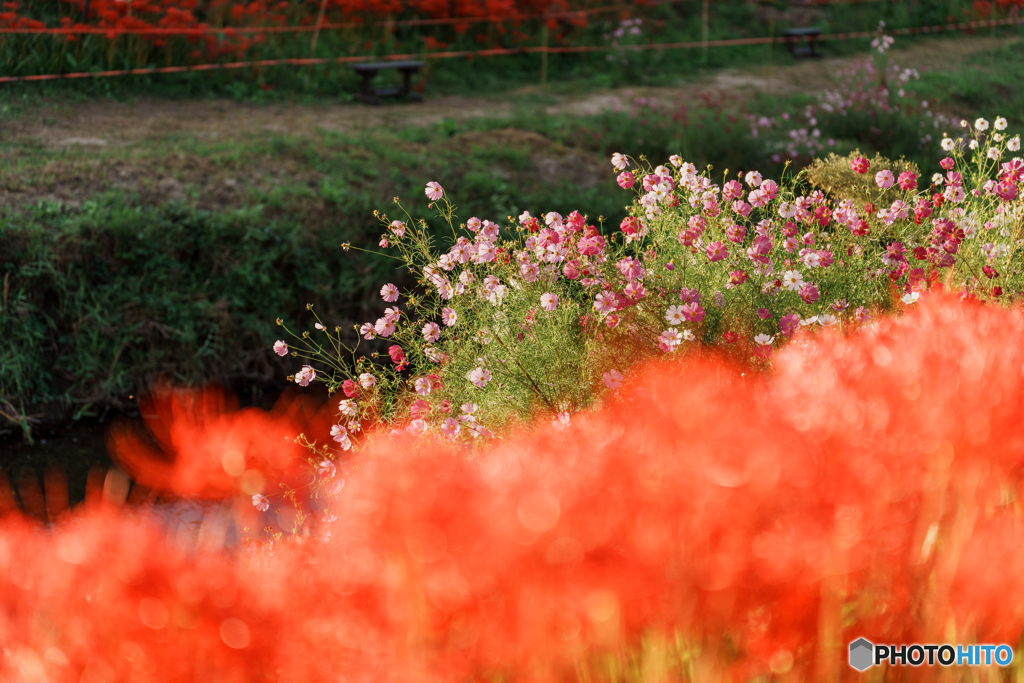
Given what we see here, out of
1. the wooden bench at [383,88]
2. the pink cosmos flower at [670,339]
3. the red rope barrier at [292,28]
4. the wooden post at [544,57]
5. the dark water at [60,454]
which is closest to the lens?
the pink cosmos flower at [670,339]

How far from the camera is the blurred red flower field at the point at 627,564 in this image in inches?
36.4

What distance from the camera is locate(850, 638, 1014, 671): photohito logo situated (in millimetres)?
1079

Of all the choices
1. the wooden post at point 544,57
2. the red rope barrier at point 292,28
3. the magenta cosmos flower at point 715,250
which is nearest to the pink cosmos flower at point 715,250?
the magenta cosmos flower at point 715,250

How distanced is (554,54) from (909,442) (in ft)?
35.0

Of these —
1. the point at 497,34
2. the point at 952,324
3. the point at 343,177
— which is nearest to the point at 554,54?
the point at 497,34

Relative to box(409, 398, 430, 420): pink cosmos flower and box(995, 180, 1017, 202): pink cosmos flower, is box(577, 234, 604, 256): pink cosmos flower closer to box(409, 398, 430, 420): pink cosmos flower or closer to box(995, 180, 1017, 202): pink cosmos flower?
box(409, 398, 430, 420): pink cosmos flower

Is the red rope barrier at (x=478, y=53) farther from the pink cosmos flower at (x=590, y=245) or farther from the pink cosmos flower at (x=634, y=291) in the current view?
the pink cosmos flower at (x=634, y=291)

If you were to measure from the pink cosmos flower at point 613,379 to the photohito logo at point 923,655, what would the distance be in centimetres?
156

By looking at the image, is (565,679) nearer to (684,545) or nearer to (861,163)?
(684,545)

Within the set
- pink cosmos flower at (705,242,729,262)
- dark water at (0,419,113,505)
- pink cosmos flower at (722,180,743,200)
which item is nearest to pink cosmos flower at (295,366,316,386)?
pink cosmos flower at (705,242,729,262)

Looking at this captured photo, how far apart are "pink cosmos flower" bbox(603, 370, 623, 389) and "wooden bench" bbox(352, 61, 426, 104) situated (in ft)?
22.7

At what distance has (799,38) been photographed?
12.1m

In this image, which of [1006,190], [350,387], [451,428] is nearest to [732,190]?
[1006,190]

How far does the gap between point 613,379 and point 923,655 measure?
1596 mm
